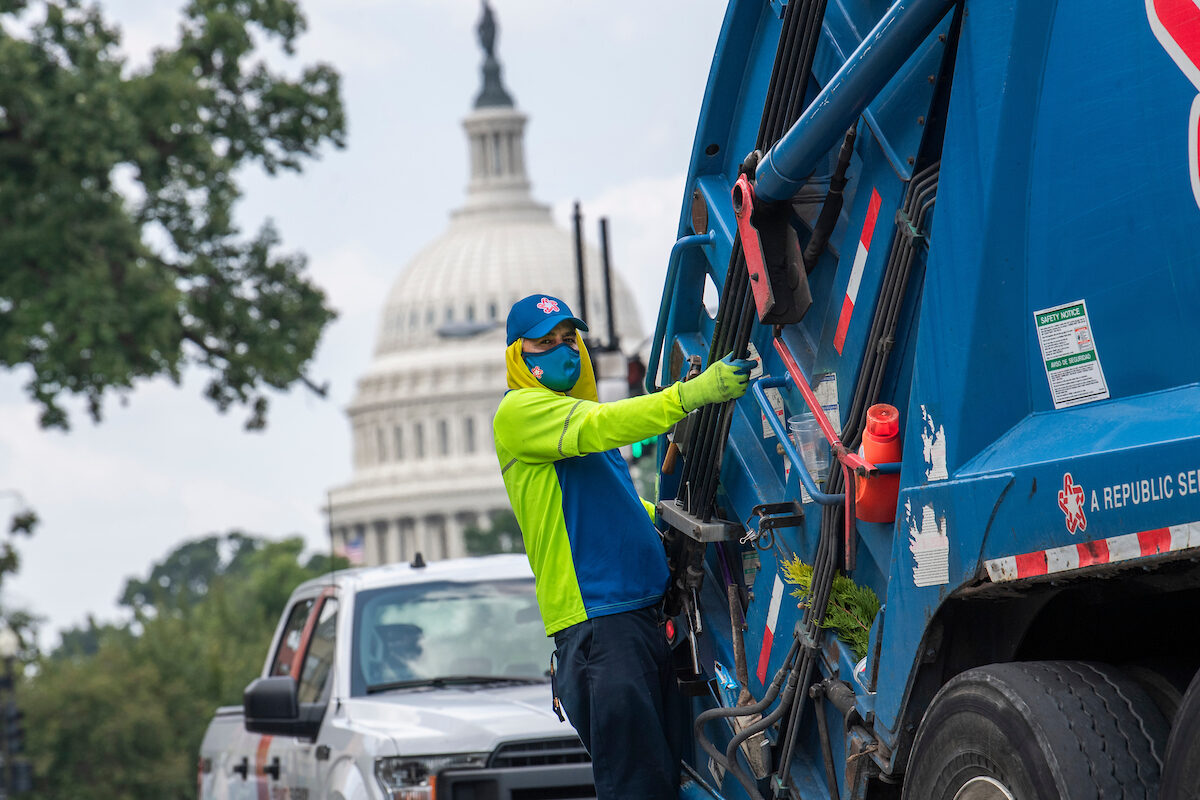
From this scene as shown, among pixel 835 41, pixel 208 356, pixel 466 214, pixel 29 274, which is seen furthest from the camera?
pixel 466 214

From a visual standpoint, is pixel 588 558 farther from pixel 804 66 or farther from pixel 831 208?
pixel 804 66

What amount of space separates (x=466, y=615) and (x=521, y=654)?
306 mm

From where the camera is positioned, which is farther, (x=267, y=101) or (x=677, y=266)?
(x=267, y=101)

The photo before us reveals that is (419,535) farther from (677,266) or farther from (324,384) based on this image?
(677,266)

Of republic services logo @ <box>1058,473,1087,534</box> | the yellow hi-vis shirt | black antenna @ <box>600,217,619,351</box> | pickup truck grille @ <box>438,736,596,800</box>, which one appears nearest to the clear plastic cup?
the yellow hi-vis shirt

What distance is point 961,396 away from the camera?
3438 mm

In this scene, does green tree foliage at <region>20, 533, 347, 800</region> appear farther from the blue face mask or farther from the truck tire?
the truck tire

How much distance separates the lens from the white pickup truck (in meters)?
6.97

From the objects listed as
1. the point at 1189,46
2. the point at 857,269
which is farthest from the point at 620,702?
the point at 1189,46

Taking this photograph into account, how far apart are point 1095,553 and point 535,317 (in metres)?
2.40

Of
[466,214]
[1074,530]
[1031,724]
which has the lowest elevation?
[1031,724]

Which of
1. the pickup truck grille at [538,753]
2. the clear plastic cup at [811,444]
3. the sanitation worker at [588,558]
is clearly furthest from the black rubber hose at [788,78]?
the pickup truck grille at [538,753]

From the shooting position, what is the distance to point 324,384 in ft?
68.7

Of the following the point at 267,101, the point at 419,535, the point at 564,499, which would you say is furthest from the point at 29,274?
the point at 419,535
